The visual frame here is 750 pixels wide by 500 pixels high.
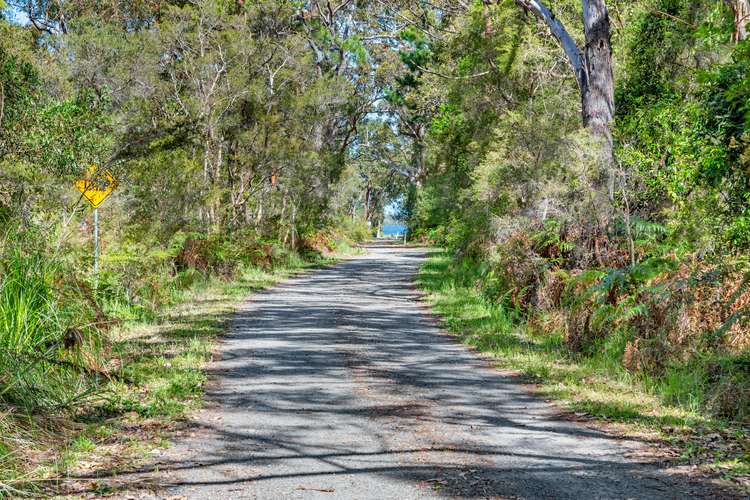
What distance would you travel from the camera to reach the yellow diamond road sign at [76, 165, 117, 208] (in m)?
11.9

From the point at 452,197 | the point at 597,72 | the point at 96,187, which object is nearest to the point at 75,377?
the point at 96,187

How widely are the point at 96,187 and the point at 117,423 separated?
254 inches

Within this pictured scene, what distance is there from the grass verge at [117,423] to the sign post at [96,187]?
6.41 feet

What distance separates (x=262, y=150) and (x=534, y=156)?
456 inches

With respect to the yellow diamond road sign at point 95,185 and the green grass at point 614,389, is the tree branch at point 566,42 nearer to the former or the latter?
the green grass at point 614,389

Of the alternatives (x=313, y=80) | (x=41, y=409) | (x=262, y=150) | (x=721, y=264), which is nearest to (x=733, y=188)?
(x=721, y=264)

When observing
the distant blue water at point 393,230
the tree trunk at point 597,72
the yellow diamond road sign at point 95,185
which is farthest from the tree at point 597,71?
the distant blue water at point 393,230

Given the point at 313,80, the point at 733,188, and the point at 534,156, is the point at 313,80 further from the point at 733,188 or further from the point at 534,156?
the point at 733,188

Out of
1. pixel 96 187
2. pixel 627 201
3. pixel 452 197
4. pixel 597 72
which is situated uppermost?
pixel 597 72

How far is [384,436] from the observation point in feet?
21.8

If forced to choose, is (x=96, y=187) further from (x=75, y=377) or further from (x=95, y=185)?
(x=75, y=377)

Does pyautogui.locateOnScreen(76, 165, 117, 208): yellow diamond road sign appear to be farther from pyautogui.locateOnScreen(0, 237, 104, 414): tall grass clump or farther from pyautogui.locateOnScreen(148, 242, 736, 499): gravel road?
pyautogui.locateOnScreen(148, 242, 736, 499): gravel road

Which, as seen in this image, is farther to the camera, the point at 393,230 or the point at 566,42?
the point at 393,230

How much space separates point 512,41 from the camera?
20266mm
